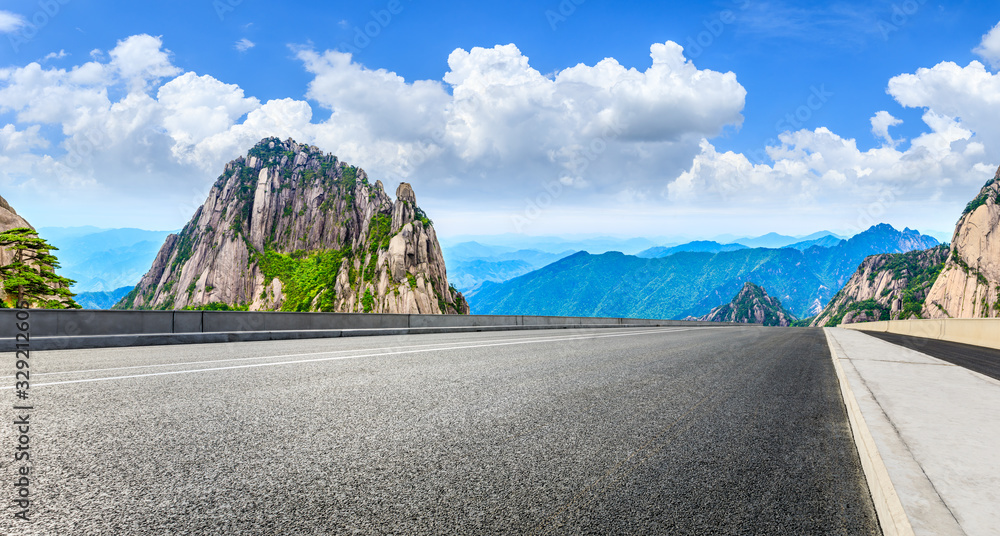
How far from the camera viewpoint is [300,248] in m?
158

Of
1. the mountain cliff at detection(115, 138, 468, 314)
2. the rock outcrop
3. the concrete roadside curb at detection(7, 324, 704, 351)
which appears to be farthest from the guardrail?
the mountain cliff at detection(115, 138, 468, 314)

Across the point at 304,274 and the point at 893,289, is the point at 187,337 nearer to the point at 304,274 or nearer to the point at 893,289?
the point at 304,274

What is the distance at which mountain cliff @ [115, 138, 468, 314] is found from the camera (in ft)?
389

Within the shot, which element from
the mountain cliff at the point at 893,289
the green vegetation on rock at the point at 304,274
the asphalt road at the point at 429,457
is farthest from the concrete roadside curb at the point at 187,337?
the mountain cliff at the point at 893,289

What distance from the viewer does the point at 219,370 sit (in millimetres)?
7070

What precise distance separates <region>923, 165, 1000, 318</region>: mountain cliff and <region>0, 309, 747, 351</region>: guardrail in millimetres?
134424

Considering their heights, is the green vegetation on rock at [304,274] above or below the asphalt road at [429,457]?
above

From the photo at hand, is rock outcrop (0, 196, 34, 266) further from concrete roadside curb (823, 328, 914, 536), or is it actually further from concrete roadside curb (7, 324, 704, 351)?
concrete roadside curb (823, 328, 914, 536)

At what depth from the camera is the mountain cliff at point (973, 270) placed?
109875 millimetres

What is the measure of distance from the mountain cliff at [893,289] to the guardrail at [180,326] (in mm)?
156387

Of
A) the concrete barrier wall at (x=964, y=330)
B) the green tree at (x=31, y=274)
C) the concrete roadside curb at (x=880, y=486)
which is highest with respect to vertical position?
the green tree at (x=31, y=274)

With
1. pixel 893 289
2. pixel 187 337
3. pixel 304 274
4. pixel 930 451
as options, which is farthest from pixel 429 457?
pixel 893 289

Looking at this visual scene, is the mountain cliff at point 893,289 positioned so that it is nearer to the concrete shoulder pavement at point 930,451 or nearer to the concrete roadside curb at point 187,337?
the concrete roadside curb at point 187,337

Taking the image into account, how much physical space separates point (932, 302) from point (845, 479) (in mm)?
159468
